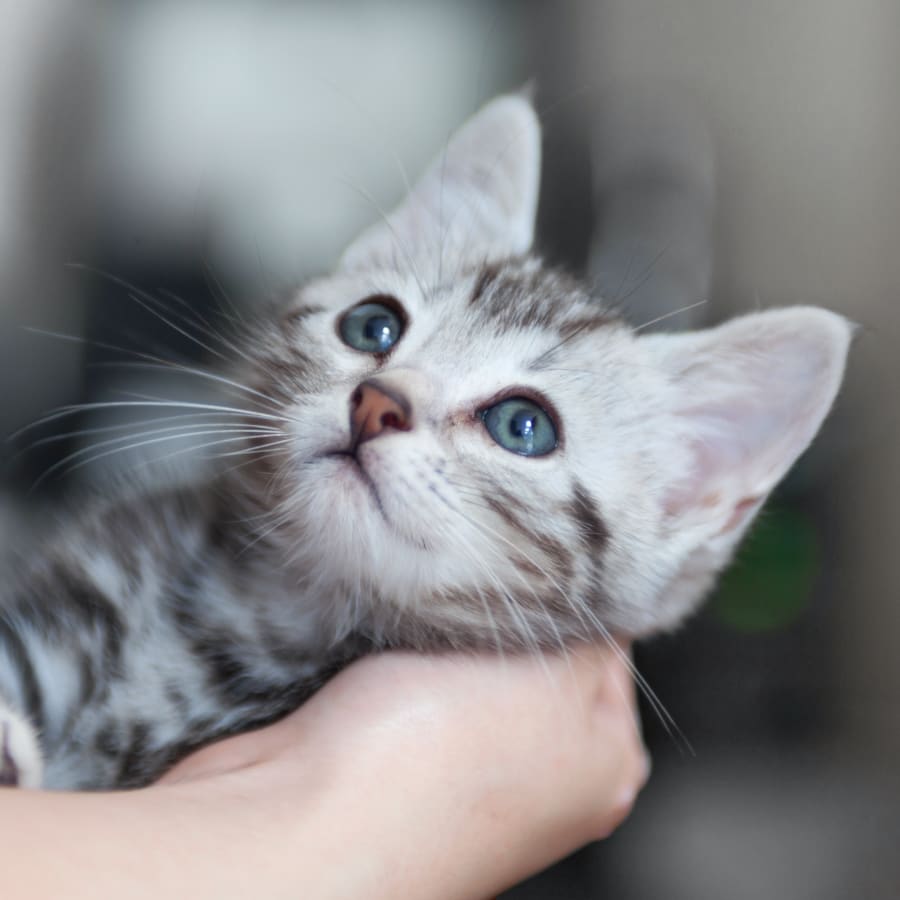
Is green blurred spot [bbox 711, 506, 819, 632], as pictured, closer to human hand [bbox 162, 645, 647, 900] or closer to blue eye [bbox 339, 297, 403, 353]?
human hand [bbox 162, 645, 647, 900]

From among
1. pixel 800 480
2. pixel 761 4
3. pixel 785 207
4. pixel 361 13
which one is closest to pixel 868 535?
pixel 800 480

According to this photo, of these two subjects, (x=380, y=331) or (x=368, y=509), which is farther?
(x=380, y=331)

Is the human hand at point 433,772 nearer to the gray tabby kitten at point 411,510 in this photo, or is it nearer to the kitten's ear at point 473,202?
the gray tabby kitten at point 411,510

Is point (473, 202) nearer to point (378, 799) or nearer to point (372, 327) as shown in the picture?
point (372, 327)

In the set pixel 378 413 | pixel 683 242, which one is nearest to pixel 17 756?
pixel 378 413

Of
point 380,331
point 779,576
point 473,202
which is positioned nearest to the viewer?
point 380,331

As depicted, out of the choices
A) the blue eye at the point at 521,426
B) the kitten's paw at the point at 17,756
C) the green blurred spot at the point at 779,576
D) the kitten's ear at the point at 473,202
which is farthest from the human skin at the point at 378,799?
the green blurred spot at the point at 779,576

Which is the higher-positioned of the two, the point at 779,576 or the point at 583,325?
the point at 583,325

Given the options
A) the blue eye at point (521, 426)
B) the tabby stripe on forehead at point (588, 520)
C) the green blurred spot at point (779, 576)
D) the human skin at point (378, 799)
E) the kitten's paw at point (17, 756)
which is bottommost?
the kitten's paw at point (17, 756)

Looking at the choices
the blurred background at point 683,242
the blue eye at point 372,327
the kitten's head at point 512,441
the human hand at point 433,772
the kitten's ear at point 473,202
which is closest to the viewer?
the human hand at point 433,772

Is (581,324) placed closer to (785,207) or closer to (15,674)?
(15,674)
